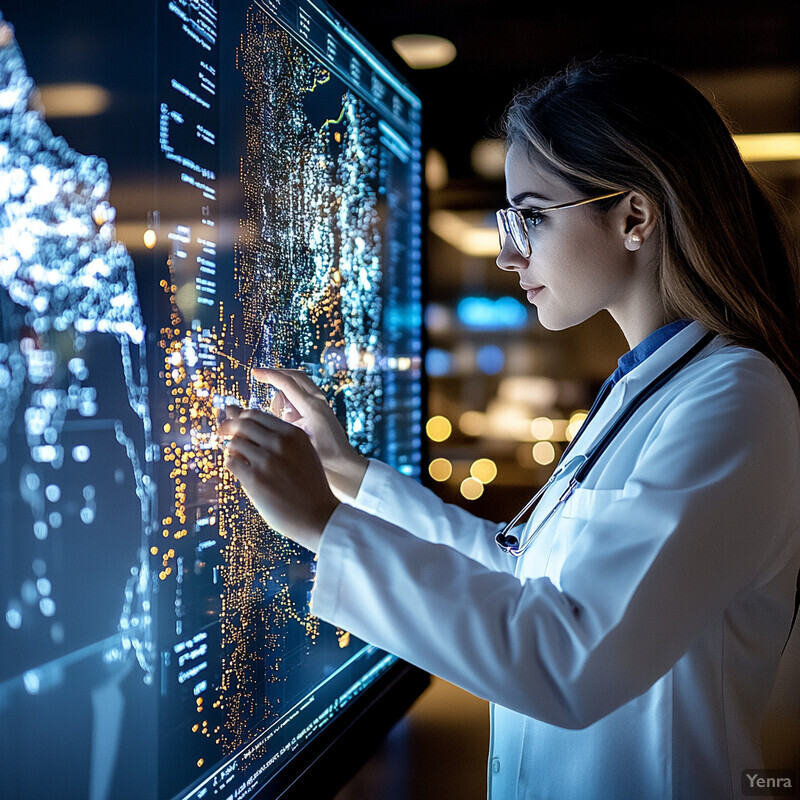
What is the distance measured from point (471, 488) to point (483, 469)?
0.21 ft

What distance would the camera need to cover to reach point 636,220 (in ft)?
2.95

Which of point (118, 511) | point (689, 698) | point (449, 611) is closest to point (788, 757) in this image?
point (689, 698)

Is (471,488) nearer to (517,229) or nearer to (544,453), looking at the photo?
(544,453)

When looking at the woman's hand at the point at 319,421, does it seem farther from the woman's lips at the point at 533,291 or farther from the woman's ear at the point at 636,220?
the woman's ear at the point at 636,220

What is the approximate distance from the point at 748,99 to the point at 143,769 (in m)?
2.11

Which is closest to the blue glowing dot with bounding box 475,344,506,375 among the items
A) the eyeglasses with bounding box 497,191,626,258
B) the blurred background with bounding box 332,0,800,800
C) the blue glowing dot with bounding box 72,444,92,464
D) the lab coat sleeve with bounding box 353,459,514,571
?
the blurred background with bounding box 332,0,800,800

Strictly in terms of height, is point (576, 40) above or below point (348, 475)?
above

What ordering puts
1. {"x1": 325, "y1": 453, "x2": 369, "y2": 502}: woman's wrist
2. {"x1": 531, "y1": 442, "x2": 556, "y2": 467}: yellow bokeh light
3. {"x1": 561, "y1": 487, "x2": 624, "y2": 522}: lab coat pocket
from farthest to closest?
1. {"x1": 531, "y1": 442, "x2": 556, "y2": 467}: yellow bokeh light
2. {"x1": 325, "y1": 453, "x2": 369, "y2": 502}: woman's wrist
3. {"x1": 561, "y1": 487, "x2": 624, "y2": 522}: lab coat pocket

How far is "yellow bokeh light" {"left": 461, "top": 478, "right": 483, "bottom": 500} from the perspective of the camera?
218cm

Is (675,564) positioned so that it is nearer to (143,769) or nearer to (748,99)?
(143,769)

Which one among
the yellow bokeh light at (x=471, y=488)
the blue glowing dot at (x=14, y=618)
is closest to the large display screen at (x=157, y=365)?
the blue glowing dot at (x=14, y=618)

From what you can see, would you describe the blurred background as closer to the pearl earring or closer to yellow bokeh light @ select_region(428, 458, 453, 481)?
yellow bokeh light @ select_region(428, 458, 453, 481)

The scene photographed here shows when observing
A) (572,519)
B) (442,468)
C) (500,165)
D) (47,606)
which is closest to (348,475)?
(572,519)

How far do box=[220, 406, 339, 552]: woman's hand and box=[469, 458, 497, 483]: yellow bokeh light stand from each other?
1483 mm
